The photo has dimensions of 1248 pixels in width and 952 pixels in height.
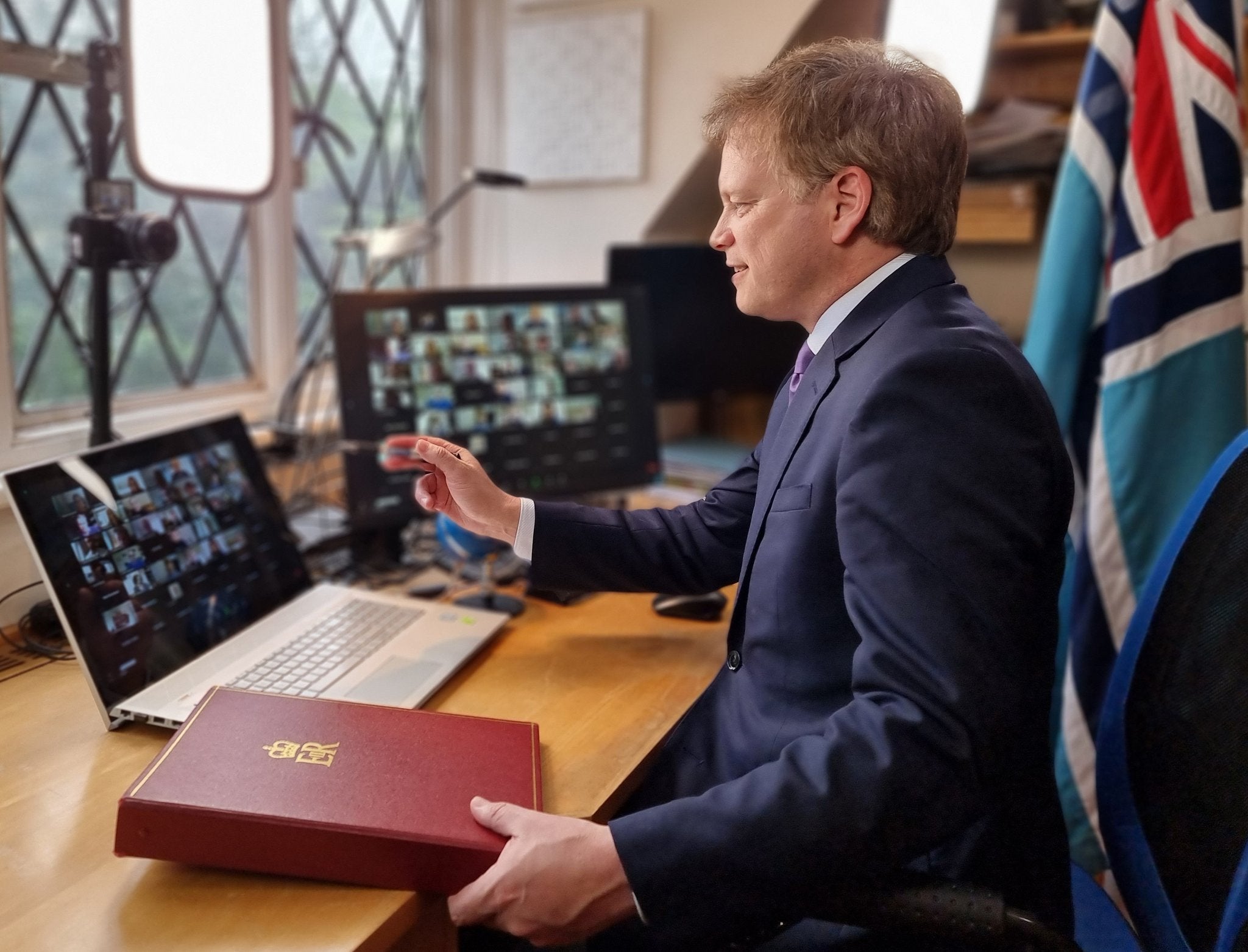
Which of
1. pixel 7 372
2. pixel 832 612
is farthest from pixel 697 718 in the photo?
pixel 7 372

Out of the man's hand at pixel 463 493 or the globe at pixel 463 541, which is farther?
the globe at pixel 463 541

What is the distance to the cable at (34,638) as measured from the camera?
1.10 m

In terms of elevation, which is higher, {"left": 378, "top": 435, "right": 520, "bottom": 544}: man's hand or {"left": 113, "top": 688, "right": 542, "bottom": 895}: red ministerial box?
{"left": 378, "top": 435, "right": 520, "bottom": 544}: man's hand

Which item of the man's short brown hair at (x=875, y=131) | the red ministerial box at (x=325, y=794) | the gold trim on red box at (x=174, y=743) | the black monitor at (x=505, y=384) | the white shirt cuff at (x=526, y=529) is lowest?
the red ministerial box at (x=325, y=794)

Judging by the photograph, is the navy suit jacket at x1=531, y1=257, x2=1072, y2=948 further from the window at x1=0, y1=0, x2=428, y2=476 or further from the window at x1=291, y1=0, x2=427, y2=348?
the window at x1=291, y1=0, x2=427, y2=348

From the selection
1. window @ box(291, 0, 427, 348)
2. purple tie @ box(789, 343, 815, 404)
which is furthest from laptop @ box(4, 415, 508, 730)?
window @ box(291, 0, 427, 348)

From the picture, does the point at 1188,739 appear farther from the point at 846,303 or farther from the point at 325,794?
the point at 325,794

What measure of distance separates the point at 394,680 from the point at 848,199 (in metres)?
0.69

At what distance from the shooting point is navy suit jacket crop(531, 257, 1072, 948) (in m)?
0.72

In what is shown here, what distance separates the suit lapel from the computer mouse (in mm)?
369

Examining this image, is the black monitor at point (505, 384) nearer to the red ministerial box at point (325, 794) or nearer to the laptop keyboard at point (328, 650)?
the laptop keyboard at point (328, 650)

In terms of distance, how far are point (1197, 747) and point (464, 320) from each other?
3.75 ft

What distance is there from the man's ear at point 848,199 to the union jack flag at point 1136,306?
0.79 metres

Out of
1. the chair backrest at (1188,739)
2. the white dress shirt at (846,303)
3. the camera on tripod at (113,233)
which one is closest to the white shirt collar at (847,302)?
the white dress shirt at (846,303)
